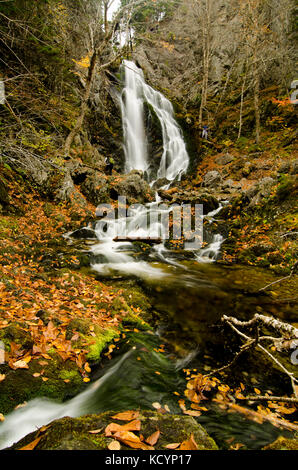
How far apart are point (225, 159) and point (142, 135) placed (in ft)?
25.2

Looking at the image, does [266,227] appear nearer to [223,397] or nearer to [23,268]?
[223,397]

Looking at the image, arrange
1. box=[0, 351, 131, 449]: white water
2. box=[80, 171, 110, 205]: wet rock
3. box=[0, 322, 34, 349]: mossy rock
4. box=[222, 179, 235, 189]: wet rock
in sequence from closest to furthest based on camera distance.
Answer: box=[0, 351, 131, 449]: white water < box=[0, 322, 34, 349]: mossy rock < box=[80, 171, 110, 205]: wet rock < box=[222, 179, 235, 189]: wet rock

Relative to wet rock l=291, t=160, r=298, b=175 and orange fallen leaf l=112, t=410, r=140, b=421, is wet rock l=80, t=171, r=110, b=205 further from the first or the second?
orange fallen leaf l=112, t=410, r=140, b=421

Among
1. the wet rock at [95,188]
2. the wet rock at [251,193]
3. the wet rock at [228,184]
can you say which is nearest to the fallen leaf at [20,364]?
the wet rock at [251,193]

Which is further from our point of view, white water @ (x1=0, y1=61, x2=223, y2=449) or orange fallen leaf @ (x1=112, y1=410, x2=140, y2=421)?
white water @ (x1=0, y1=61, x2=223, y2=449)

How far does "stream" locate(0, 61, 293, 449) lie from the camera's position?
2158mm

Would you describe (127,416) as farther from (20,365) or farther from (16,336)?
(16,336)

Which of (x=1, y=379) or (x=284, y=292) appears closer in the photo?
(x=1, y=379)

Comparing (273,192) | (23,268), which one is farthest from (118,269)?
(273,192)

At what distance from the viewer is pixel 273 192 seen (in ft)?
27.0

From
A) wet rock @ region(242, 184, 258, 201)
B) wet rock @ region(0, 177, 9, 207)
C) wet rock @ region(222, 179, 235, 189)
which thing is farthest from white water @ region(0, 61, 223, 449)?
wet rock @ region(222, 179, 235, 189)

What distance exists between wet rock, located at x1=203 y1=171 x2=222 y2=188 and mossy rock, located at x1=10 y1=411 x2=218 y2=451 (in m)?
15.9

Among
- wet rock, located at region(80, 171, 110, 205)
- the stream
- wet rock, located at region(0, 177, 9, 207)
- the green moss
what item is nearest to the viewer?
the stream

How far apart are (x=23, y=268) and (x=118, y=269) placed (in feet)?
9.05
